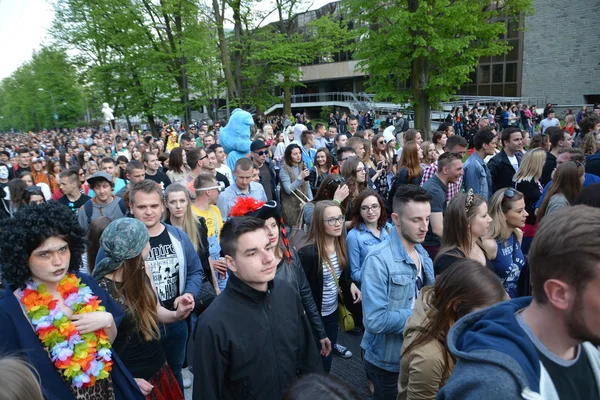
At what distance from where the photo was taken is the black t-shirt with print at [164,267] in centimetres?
360

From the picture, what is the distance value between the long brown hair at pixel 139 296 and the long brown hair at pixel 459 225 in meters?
2.31

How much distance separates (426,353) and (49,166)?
33.8ft

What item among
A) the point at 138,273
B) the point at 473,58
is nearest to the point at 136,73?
the point at 473,58

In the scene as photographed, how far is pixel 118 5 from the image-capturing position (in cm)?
2012

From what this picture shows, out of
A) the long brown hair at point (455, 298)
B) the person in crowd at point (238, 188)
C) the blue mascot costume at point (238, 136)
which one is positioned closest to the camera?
the long brown hair at point (455, 298)

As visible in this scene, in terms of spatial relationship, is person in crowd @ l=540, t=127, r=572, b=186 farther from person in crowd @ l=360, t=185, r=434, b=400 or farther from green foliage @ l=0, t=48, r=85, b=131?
green foliage @ l=0, t=48, r=85, b=131

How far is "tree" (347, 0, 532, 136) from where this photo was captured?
14.3 metres

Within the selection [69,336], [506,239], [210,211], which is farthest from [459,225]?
[69,336]

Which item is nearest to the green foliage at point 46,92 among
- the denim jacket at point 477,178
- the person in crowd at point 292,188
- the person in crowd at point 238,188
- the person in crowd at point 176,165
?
the person in crowd at point 176,165

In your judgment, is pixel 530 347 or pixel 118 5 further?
pixel 118 5

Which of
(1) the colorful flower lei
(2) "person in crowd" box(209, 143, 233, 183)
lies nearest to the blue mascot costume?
(2) "person in crowd" box(209, 143, 233, 183)

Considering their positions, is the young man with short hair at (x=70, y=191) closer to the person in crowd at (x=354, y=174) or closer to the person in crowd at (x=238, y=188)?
the person in crowd at (x=238, y=188)

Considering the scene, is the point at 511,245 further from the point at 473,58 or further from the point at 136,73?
the point at 136,73

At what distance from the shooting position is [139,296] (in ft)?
9.82
